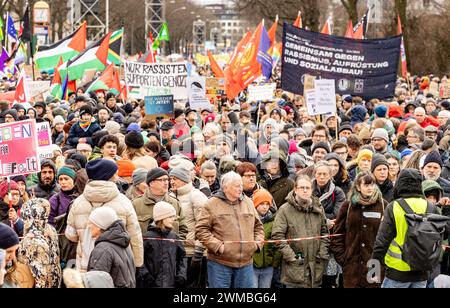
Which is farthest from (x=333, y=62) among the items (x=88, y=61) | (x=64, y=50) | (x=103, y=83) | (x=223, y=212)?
(x=64, y=50)

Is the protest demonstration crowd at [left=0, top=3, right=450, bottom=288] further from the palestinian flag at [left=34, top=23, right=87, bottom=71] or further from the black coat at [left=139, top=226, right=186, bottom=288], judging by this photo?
the palestinian flag at [left=34, top=23, right=87, bottom=71]

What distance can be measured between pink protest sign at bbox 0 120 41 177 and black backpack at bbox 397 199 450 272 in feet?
11.2

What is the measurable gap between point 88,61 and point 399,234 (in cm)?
1509

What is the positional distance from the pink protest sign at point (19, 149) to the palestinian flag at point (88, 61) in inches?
472

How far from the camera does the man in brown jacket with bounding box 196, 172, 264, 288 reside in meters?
8.94

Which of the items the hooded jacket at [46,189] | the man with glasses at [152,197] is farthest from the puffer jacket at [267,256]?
the hooded jacket at [46,189]

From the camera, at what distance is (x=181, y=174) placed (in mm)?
9742

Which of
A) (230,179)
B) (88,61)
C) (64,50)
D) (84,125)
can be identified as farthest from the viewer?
(64,50)

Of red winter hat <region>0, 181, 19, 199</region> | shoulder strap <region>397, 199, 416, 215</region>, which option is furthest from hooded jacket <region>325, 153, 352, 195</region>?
red winter hat <region>0, 181, 19, 199</region>

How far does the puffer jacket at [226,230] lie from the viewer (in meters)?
8.94

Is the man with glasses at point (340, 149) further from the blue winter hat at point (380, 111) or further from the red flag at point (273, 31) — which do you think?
the red flag at point (273, 31)

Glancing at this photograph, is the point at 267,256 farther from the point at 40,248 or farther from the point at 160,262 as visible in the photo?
the point at 40,248

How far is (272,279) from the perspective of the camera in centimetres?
973

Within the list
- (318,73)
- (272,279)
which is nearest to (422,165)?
(272,279)
